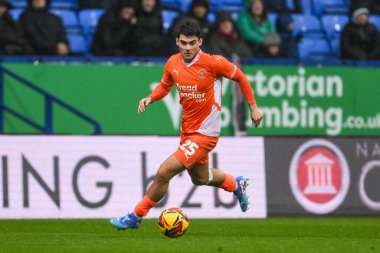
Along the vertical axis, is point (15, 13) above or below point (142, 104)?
above

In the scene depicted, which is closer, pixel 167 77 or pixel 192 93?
pixel 192 93

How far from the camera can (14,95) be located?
1739cm

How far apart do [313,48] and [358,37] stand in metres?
1.09

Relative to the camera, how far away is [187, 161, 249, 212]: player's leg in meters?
12.6

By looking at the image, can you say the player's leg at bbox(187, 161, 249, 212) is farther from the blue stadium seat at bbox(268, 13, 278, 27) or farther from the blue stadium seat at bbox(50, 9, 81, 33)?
the blue stadium seat at bbox(268, 13, 278, 27)

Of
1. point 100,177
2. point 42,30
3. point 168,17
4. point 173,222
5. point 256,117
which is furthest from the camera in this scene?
point 168,17

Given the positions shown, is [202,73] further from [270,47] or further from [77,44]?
[270,47]

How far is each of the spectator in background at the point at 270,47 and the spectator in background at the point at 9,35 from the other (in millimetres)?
4256

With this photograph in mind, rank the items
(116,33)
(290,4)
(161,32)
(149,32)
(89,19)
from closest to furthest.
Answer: (116,33)
(149,32)
(161,32)
(89,19)
(290,4)

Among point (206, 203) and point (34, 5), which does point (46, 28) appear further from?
point (206, 203)

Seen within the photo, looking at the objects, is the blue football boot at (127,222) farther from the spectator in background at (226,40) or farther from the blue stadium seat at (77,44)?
the blue stadium seat at (77,44)

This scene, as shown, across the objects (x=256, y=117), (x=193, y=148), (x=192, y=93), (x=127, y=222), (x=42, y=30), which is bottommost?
(x=127, y=222)

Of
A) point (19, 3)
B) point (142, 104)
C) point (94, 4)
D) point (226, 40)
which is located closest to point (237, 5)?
point (226, 40)

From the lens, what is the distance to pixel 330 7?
2164 centimetres
